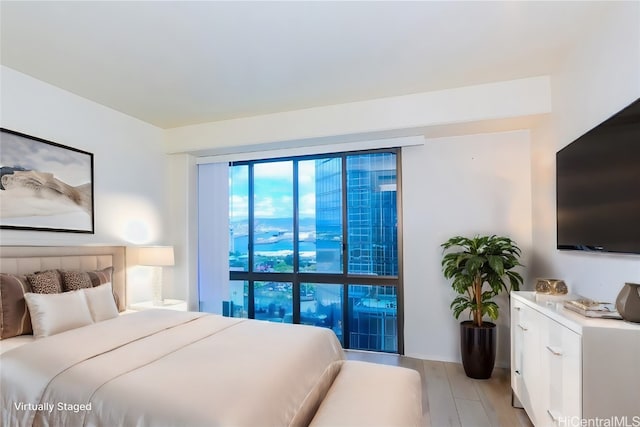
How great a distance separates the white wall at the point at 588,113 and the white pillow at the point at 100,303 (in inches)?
134

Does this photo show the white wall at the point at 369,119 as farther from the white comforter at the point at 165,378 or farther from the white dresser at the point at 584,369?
the white comforter at the point at 165,378

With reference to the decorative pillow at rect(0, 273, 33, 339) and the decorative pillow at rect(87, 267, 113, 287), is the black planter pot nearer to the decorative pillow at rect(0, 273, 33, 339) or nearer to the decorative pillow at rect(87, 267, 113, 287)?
the decorative pillow at rect(87, 267, 113, 287)

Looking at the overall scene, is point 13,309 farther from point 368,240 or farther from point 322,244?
point 368,240

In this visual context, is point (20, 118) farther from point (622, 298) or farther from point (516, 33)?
point (622, 298)

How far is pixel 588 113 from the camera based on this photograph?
2.11 metres

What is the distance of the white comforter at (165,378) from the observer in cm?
141

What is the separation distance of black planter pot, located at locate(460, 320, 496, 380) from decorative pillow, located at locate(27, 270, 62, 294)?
10.8 feet

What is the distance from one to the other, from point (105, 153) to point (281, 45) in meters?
2.20

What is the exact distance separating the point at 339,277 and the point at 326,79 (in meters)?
2.12

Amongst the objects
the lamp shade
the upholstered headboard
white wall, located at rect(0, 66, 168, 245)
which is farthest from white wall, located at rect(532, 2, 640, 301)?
white wall, located at rect(0, 66, 168, 245)

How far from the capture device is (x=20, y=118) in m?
2.69

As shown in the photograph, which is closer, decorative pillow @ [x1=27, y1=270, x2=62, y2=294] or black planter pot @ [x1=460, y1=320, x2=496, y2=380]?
decorative pillow @ [x1=27, y1=270, x2=62, y2=294]

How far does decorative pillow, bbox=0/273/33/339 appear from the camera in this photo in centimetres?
226

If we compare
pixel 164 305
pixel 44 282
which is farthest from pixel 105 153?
pixel 164 305
